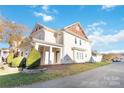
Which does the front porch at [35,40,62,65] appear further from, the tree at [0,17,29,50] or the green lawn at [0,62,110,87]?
the tree at [0,17,29,50]

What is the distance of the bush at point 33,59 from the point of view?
33.4ft

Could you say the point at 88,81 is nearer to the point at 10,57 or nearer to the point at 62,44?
the point at 62,44

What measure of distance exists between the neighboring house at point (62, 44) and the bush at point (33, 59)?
336mm

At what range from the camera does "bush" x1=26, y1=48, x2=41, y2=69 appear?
10180 mm

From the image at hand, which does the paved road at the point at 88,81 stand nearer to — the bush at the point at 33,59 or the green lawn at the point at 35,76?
the green lawn at the point at 35,76

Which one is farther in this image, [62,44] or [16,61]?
[62,44]

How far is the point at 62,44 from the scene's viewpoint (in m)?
11.5

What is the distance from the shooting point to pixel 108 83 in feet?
29.3

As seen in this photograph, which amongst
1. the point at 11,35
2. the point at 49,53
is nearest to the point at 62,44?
the point at 49,53

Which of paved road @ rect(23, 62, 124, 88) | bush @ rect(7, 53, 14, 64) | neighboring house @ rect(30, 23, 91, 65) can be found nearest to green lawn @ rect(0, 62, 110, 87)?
paved road @ rect(23, 62, 124, 88)

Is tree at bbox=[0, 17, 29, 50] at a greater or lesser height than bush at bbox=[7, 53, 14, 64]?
greater

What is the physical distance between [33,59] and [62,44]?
2.17 metres

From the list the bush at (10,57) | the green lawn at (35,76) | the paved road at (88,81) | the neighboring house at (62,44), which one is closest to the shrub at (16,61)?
the bush at (10,57)

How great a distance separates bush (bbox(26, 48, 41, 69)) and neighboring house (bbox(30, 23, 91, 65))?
13.2 inches
